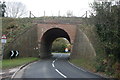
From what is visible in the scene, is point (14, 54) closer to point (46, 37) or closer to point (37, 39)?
point (37, 39)

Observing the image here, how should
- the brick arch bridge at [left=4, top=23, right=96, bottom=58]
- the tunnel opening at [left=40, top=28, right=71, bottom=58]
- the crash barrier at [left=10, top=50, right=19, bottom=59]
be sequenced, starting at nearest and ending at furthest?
the crash barrier at [left=10, top=50, right=19, bottom=59], the brick arch bridge at [left=4, top=23, right=96, bottom=58], the tunnel opening at [left=40, top=28, right=71, bottom=58]

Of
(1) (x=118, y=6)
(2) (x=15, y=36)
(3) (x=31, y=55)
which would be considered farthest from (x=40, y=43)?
(1) (x=118, y=6)

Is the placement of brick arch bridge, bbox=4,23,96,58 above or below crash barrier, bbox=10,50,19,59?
above

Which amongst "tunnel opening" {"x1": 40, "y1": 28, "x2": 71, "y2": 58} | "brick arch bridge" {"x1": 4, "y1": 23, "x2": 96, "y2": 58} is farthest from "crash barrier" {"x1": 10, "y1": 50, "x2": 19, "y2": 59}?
"tunnel opening" {"x1": 40, "y1": 28, "x2": 71, "y2": 58}

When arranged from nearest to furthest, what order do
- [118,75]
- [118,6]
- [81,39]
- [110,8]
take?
[118,75] < [118,6] < [110,8] < [81,39]

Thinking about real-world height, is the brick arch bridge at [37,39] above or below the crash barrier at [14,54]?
above

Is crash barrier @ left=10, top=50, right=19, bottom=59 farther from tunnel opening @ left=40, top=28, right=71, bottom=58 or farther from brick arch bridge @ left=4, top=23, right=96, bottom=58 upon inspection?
tunnel opening @ left=40, top=28, right=71, bottom=58

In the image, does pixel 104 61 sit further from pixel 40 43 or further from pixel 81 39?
pixel 40 43

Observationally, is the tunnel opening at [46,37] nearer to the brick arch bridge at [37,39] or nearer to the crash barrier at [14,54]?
the brick arch bridge at [37,39]

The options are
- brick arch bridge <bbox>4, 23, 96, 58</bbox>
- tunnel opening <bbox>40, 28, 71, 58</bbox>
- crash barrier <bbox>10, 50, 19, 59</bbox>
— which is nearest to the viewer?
crash barrier <bbox>10, 50, 19, 59</bbox>

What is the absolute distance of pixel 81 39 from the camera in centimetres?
2941

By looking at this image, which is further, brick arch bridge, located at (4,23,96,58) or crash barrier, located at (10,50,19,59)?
brick arch bridge, located at (4,23,96,58)

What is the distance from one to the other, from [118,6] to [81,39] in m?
15.7

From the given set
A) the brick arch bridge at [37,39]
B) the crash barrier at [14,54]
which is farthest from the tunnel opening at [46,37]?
the crash barrier at [14,54]
